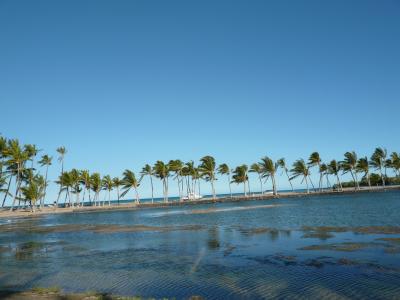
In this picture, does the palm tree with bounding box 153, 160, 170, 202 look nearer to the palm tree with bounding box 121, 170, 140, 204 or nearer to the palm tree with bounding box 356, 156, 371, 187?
the palm tree with bounding box 121, 170, 140, 204

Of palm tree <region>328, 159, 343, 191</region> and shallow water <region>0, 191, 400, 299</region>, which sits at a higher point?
palm tree <region>328, 159, 343, 191</region>

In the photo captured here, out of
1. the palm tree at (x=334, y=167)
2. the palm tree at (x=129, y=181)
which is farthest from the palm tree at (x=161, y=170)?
the palm tree at (x=334, y=167)

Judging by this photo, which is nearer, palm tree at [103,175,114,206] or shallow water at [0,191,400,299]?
shallow water at [0,191,400,299]

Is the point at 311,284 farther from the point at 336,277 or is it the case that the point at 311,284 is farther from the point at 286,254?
the point at 286,254

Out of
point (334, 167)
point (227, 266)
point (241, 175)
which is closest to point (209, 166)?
point (241, 175)

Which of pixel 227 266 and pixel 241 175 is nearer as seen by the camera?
pixel 227 266

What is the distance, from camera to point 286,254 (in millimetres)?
21312

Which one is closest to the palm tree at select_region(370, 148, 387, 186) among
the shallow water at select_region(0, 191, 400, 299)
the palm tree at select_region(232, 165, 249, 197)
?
the palm tree at select_region(232, 165, 249, 197)

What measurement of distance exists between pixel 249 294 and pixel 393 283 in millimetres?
5952

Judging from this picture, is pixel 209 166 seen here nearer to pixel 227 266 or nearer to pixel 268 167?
pixel 268 167

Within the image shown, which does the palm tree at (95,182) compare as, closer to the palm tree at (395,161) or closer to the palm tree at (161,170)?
the palm tree at (161,170)

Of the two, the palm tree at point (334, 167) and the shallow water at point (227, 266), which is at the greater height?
the palm tree at point (334, 167)

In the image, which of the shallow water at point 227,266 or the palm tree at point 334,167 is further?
the palm tree at point 334,167

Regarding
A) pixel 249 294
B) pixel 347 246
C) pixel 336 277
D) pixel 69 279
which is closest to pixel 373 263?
pixel 336 277
